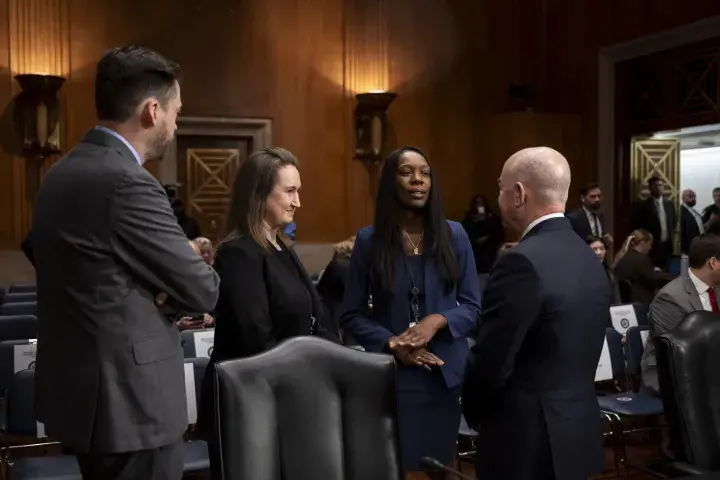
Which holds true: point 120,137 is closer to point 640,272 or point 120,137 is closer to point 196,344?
point 196,344

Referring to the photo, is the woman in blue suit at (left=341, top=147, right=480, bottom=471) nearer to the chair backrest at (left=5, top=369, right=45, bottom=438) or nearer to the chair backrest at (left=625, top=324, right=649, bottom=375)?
the chair backrest at (left=5, top=369, right=45, bottom=438)

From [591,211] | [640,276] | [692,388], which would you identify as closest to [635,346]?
[640,276]

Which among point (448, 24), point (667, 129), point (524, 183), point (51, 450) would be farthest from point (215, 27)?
point (524, 183)

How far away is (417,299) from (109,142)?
124 centimetres

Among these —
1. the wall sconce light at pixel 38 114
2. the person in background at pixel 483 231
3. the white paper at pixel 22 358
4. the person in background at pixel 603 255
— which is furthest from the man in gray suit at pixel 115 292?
the person in background at pixel 483 231

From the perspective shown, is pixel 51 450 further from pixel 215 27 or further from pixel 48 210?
pixel 215 27

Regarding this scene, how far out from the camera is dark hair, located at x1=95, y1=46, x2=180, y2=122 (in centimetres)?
181

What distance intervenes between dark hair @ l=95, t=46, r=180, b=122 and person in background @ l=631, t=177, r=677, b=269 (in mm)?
8103

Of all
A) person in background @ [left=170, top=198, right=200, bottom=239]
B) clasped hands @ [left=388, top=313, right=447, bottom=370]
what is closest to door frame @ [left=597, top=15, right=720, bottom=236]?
person in background @ [left=170, top=198, right=200, bottom=239]

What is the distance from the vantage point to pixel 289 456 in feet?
6.33

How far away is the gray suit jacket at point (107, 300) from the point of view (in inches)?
68.0

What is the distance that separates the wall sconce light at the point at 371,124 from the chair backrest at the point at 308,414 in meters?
7.83

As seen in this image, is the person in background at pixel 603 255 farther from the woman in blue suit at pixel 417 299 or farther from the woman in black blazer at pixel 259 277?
the woman in black blazer at pixel 259 277

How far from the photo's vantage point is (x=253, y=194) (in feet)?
8.08
